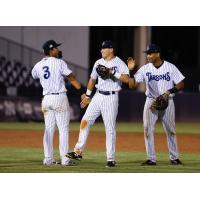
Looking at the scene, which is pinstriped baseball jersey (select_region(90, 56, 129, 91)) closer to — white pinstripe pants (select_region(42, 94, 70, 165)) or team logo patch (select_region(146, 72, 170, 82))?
team logo patch (select_region(146, 72, 170, 82))

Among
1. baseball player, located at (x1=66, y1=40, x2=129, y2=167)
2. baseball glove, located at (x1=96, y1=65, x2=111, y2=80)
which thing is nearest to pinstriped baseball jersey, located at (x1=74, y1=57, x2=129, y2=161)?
baseball player, located at (x1=66, y1=40, x2=129, y2=167)

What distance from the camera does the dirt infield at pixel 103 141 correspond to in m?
15.3

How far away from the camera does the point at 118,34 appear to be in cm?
3284

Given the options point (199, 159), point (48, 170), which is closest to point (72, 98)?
point (199, 159)

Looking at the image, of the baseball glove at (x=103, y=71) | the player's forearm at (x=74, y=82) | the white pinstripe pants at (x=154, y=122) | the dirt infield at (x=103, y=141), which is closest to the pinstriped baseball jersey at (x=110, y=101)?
the baseball glove at (x=103, y=71)

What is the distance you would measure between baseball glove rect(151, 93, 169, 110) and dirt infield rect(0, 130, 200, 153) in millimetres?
3276

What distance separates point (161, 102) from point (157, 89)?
0.37 metres

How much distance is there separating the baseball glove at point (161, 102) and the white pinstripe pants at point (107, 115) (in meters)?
0.66

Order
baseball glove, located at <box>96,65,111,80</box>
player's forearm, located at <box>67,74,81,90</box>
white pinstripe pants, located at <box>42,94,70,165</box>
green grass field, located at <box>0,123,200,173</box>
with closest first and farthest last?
1. green grass field, located at <box>0,123,200,173</box>
2. baseball glove, located at <box>96,65,111,80</box>
3. player's forearm, located at <box>67,74,81,90</box>
4. white pinstripe pants, located at <box>42,94,70,165</box>

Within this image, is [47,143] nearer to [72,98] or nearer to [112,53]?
[112,53]

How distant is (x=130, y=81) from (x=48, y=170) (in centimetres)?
195

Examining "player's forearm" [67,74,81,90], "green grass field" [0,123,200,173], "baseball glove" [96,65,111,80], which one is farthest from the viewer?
"player's forearm" [67,74,81,90]

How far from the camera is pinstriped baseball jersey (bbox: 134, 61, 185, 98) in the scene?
11.6 meters

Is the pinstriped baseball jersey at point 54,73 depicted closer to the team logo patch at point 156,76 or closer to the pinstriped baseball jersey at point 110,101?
the pinstriped baseball jersey at point 110,101
